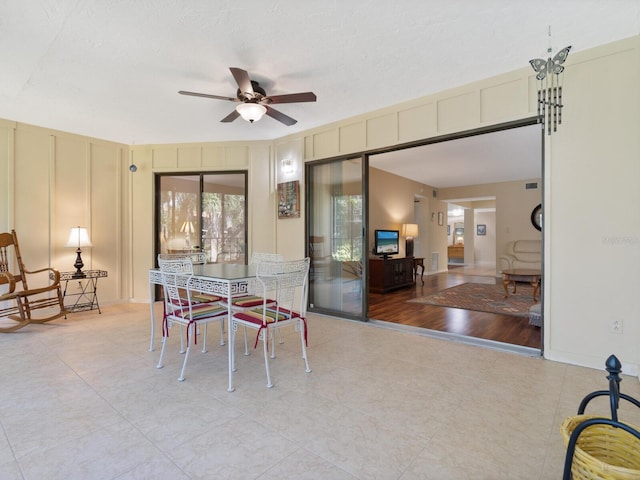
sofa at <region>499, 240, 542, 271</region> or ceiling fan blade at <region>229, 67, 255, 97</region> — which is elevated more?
ceiling fan blade at <region>229, 67, 255, 97</region>

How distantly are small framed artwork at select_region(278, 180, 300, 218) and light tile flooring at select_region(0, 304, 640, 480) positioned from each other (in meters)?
2.21

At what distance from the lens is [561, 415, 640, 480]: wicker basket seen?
1.04 meters

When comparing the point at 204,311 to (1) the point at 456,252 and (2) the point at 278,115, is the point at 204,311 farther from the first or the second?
(1) the point at 456,252

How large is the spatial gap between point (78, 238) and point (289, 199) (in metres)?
2.99

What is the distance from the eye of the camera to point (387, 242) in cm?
704

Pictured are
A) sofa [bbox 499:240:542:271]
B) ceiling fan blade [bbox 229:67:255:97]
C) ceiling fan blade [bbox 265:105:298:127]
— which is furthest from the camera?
sofa [bbox 499:240:542:271]

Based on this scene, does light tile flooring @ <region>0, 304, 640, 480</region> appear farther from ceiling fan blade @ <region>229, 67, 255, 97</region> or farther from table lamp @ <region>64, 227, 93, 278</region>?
ceiling fan blade @ <region>229, 67, 255, 97</region>

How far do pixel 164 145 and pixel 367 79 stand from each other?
12.3ft

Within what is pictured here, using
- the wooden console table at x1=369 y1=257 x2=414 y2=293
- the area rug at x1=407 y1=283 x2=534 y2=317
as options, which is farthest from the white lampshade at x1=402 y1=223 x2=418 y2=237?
the area rug at x1=407 y1=283 x2=534 y2=317

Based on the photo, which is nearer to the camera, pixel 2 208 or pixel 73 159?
pixel 2 208

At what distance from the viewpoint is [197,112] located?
409 cm

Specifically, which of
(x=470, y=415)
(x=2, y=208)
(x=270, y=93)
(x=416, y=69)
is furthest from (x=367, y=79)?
(x=2, y=208)

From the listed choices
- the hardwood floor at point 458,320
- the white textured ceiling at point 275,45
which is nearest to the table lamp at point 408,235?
the hardwood floor at point 458,320

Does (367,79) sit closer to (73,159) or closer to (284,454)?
(284,454)
